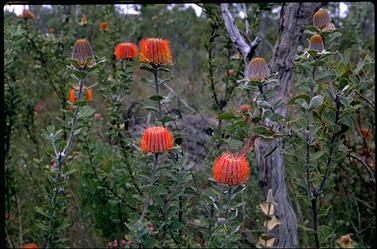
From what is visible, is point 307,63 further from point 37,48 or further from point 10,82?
point 37,48

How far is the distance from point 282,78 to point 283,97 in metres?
0.07

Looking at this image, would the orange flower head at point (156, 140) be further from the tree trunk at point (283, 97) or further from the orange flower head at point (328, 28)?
the tree trunk at point (283, 97)

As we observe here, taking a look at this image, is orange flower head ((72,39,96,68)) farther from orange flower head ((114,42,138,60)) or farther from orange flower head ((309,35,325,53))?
orange flower head ((309,35,325,53))

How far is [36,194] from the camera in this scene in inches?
115

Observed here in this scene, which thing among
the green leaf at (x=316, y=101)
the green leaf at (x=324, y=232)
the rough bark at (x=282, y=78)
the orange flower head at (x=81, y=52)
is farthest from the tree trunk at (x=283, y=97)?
the orange flower head at (x=81, y=52)

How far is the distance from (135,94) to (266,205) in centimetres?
407

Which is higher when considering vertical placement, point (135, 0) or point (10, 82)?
point (135, 0)

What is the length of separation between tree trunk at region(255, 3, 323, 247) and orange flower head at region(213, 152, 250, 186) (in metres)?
0.58

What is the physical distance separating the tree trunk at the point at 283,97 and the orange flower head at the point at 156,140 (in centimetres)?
62

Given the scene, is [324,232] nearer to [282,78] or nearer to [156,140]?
[156,140]

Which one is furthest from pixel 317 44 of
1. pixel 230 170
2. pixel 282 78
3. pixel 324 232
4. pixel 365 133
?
pixel 365 133

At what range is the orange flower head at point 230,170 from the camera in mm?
1062

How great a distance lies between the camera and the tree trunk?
5.46 ft

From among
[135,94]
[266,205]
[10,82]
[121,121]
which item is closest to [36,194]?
[10,82]
